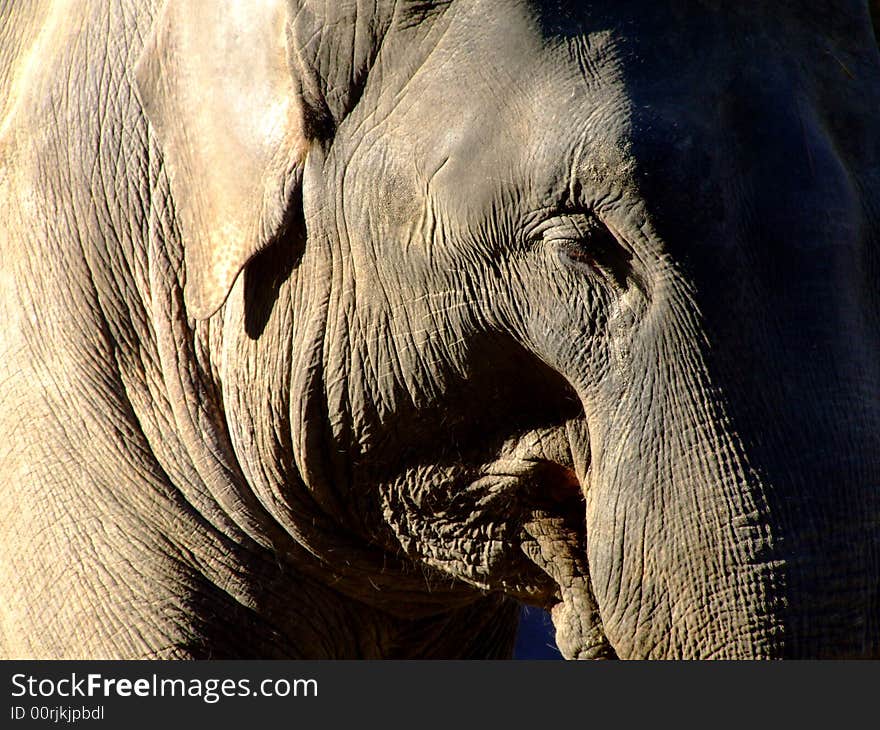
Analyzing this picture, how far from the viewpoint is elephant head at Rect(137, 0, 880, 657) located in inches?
59.9

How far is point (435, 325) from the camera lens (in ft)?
5.86

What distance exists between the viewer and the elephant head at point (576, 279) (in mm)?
1522

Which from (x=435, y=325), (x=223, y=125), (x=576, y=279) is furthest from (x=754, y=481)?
(x=223, y=125)

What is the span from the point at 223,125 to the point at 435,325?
1.35 feet

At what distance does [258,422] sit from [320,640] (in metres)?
0.46

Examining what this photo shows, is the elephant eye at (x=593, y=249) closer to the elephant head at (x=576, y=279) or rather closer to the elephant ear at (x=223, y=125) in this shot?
the elephant head at (x=576, y=279)

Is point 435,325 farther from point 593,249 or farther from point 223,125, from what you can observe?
point 223,125

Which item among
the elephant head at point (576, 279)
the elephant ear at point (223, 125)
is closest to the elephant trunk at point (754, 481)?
the elephant head at point (576, 279)

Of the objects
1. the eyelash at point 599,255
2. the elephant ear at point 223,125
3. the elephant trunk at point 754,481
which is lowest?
the elephant trunk at point 754,481

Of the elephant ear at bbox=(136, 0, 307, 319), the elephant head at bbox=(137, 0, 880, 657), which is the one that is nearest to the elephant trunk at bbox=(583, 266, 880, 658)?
the elephant head at bbox=(137, 0, 880, 657)

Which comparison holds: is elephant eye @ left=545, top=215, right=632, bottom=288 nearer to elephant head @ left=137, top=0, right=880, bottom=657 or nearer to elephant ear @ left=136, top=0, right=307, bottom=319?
elephant head @ left=137, top=0, right=880, bottom=657

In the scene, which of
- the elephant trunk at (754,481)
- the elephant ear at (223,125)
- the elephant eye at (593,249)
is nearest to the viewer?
the elephant trunk at (754,481)

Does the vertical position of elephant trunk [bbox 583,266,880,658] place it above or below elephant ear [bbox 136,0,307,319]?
below

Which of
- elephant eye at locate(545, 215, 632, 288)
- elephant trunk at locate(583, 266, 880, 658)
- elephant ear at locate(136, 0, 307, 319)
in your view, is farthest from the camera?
elephant ear at locate(136, 0, 307, 319)
